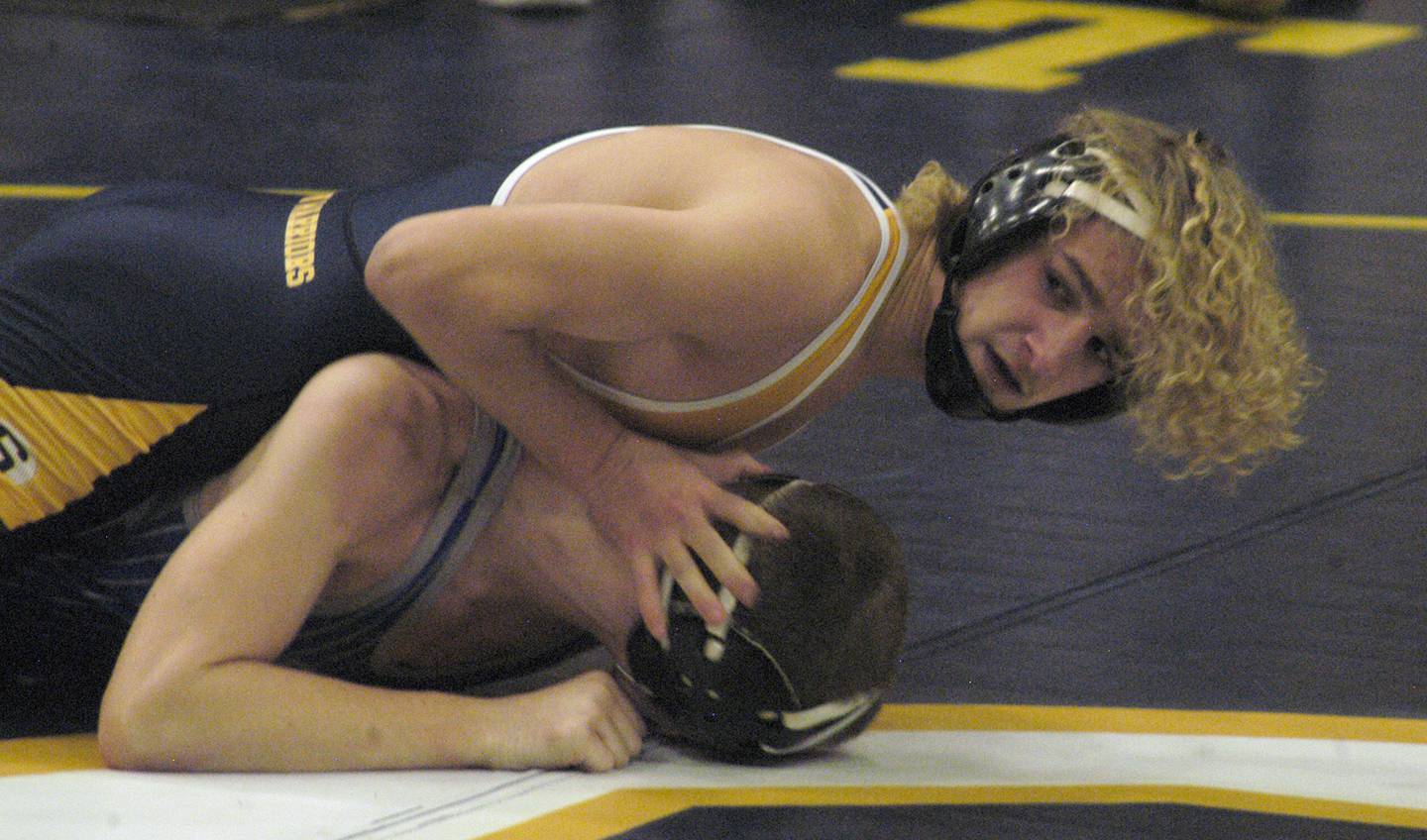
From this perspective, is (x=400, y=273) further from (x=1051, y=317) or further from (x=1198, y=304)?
(x=1198, y=304)

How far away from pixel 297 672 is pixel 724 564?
0.53 meters

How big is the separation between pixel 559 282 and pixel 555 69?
4957 mm

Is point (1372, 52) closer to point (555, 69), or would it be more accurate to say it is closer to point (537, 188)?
point (555, 69)

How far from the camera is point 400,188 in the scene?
259cm

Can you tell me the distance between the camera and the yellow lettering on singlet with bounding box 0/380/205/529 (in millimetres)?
2508

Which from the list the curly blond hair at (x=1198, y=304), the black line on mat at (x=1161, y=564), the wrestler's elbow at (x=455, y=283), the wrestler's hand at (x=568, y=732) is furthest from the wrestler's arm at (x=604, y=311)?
the black line on mat at (x=1161, y=564)

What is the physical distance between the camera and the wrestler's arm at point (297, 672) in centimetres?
229

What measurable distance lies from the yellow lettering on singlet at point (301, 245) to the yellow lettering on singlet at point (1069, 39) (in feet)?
15.3

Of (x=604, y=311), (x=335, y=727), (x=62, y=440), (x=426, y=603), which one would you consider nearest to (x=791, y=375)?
(x=604, y=311)

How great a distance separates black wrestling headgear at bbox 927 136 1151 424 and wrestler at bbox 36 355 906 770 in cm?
23

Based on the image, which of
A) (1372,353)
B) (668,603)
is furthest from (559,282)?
(1372,353)

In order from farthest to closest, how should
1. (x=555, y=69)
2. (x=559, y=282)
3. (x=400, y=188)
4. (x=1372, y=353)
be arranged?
(x=555, y=69)
(x=1372, y=353)
(x=400, y=188)
(x=559, y=282)

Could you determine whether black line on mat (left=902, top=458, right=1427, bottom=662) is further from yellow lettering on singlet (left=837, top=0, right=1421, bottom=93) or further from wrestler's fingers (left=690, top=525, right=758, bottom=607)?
yellow lettering on singlet (left=837, top=0, right=1421, bottom=93)

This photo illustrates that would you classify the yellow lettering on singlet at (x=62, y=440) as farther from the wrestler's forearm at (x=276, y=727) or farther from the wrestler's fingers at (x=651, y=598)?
the wrestler's fingers at (x=651, y=598)
